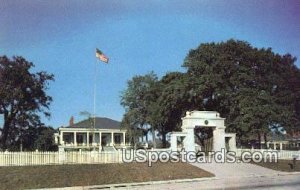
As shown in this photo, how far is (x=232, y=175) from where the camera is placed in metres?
27.6

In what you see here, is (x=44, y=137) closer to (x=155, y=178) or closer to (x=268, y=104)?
(x=268, y=104)

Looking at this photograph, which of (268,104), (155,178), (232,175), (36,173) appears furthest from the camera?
(268,104)

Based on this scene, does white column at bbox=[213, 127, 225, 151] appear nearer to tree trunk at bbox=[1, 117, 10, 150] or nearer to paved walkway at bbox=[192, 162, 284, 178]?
paved walkway at bbox=[192, 162, 284, 178]

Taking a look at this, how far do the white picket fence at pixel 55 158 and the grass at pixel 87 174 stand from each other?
1.83 m

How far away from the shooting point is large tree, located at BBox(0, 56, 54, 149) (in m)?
45.9

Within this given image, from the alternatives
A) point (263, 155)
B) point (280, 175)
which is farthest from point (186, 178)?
point (263, 155)

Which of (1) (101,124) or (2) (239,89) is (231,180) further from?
(1) (101,124)

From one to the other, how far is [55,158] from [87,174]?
4192 millimetres

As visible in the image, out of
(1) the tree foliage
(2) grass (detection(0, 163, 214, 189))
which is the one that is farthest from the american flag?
(1) the tree foliage

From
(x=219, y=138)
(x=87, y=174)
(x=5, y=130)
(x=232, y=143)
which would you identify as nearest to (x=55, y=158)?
(x=87, y=174)

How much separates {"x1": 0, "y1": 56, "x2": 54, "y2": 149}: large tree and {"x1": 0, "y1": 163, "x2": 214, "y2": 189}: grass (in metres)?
21.6

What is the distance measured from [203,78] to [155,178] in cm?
2216

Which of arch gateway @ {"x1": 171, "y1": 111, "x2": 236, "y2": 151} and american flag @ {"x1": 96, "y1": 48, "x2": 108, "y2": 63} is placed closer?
american flag @ {"x1": 96, "y1": 48, "x2": 108, "y2": 63}

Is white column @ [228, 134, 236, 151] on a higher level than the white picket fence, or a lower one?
higher
